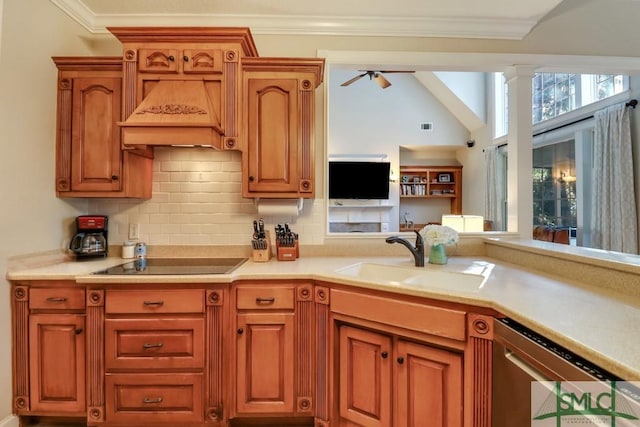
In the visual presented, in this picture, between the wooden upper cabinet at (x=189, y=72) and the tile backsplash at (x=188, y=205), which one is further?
the tile backsplash at (x=188, y=205)

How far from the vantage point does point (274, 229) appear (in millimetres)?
2293

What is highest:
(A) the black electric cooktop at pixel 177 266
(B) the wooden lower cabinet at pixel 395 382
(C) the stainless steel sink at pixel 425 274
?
(A) the black electric cooktop at pixel 177 266

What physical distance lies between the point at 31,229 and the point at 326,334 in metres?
1.87

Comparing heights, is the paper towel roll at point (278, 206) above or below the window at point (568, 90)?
below

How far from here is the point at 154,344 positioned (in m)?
1.66


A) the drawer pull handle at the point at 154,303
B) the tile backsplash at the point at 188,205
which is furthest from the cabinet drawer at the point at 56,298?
the tile backsplash at the point at 188,205

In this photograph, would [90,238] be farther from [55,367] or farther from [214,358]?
[214,358]

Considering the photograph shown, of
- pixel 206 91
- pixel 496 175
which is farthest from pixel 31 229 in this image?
pixel 496 175

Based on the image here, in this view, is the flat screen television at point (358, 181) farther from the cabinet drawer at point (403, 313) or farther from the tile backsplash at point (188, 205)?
the cabinet drawer at point (403, 313)

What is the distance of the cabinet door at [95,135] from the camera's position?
2.00m

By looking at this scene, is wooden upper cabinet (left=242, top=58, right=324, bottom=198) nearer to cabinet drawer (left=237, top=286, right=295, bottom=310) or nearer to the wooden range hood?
the wooden range hood

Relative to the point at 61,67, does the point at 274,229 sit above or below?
below

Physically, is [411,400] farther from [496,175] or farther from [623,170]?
[496,175]

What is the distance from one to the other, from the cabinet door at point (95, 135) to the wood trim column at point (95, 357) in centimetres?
75
